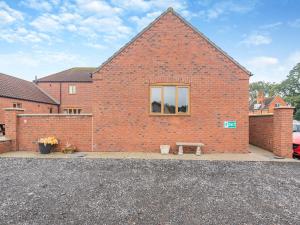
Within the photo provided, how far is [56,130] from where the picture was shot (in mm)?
9891

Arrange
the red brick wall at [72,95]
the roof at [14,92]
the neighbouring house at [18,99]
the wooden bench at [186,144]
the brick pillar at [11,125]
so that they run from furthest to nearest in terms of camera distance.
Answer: the red brick wall at [72,95] → the roof at [14,92] → the neighbouring house at [18,99] → the brick pillar at [11,125] → the wooden bench at [186,144]

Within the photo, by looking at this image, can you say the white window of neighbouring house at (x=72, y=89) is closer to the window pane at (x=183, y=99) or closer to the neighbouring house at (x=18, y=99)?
the neighbouring house at (x=18, y=99)

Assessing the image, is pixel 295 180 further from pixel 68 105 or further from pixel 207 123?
pixel 68 105

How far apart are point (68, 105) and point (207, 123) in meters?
23.2

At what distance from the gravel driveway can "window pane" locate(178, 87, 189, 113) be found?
3147mm

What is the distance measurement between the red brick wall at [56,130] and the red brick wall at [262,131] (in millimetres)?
9613

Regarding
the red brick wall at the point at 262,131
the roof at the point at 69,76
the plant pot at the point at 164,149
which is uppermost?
the roof at the point at 69,76

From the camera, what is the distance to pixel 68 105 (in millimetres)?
27359

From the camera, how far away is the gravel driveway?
148 inches

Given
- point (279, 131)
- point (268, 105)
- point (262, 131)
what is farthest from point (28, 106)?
point (268, 105)

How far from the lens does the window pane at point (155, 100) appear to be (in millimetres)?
9836

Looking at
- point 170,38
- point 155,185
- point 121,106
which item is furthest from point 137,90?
point 155,185

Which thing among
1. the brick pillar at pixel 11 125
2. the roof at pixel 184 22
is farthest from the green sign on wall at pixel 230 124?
the brick pillar at pixel 11 125

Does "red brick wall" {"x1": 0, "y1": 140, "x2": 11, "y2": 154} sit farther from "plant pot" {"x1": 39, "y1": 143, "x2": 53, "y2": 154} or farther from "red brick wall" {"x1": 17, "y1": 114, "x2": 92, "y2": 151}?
"plant pot" {"x1": 39, "y1": 143, "x2": 53, "y2": 154}
